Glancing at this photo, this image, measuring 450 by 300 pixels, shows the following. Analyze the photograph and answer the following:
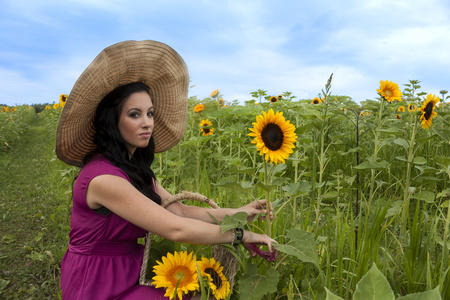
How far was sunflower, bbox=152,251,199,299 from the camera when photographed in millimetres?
1747

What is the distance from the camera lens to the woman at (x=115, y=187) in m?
1.76

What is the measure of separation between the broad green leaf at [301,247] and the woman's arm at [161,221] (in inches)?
4.1

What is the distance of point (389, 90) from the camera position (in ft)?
9.61

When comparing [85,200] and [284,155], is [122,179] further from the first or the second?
[284,155]

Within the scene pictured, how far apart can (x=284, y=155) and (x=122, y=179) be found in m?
0.75

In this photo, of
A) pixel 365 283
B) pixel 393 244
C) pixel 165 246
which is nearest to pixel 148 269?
pixel 165 246

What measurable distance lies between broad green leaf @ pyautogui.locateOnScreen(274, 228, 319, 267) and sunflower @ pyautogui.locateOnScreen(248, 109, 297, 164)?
1.06 feet

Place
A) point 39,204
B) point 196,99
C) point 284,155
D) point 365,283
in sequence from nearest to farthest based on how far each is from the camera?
1. point 365,283
2. point 284,155
3. point 39,204
4. point 196,99

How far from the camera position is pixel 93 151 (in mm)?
2148

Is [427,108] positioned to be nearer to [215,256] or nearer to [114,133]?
[215,256]

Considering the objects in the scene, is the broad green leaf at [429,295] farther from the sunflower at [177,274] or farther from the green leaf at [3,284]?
the green leaf at [3,284]

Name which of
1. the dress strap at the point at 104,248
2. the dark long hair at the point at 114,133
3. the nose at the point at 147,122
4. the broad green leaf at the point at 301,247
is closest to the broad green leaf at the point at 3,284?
the dress strap at the point at 104,248

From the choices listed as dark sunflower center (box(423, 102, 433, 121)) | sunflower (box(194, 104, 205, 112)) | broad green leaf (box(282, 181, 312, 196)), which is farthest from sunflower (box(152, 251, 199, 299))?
sunflower (box(194, 104, 205, 112))

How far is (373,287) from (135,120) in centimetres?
141
